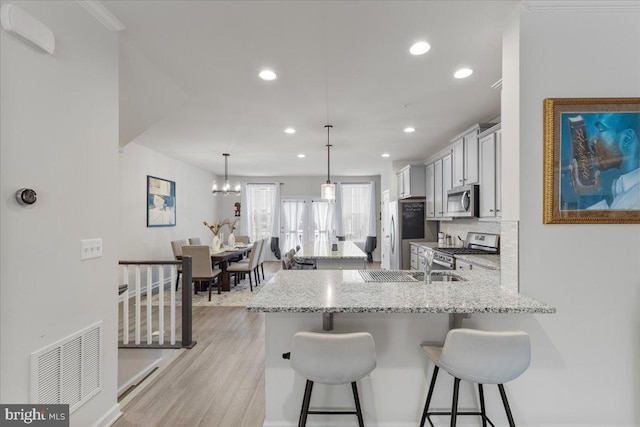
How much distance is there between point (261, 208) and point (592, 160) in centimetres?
787

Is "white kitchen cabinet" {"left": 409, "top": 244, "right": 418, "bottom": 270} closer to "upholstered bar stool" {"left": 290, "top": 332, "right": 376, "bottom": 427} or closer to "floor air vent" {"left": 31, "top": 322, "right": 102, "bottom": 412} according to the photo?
"upholstered bar stool" {"left": 290, "top": 332, "right": 376, "bottom": 427}

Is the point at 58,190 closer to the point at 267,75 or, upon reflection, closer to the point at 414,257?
the point at 267,75

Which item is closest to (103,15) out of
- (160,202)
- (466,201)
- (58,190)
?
(58,190)

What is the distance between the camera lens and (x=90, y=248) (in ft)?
5.92

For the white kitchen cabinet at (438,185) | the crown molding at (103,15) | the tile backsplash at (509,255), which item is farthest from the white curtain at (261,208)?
the tile backsplash at (509,255)

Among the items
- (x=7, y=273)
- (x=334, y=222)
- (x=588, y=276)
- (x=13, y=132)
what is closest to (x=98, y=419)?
(x=7, y=273)

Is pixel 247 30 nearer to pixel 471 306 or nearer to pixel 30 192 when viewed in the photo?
pixel 30 192

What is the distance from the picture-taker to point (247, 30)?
1.98m

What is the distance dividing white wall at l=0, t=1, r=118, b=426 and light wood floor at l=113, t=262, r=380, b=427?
1.02 ft

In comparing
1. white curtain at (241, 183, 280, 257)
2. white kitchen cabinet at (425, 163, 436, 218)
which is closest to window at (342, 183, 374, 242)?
white curtain at (241, 183, 280, 257)

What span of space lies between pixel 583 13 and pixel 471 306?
1.83 metres

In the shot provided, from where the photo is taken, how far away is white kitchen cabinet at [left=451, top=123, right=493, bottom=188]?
12.1 ft

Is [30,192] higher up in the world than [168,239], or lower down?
higher up

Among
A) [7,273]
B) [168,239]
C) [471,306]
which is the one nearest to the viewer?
[7,273]
